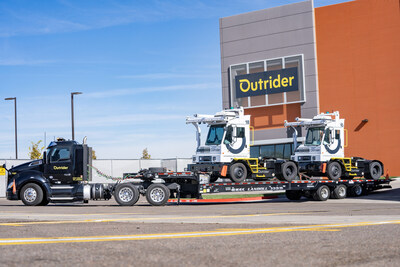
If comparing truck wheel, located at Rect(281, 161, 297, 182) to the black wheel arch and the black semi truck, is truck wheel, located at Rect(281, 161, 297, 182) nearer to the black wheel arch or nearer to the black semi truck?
the black semi truck

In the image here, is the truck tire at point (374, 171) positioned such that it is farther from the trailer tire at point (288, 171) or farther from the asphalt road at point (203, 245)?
the asphalt road at point (203, 245)

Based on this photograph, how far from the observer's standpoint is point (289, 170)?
82.2ft

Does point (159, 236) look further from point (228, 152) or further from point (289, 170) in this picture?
point (289, 170)

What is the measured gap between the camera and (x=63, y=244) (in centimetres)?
Answer: 739

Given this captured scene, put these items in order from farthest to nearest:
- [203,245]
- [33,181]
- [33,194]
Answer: [33,181]
[33,194]
[203,245]

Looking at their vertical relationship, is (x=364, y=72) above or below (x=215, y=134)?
above

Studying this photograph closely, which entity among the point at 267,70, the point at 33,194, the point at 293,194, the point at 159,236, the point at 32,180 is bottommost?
the point at 293,194

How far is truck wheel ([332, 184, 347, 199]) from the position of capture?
2600cm

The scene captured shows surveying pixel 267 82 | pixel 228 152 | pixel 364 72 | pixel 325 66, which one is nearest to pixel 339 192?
pixel 228 152

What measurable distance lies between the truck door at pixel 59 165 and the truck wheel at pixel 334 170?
12.1 meters

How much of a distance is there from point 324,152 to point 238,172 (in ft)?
17.7

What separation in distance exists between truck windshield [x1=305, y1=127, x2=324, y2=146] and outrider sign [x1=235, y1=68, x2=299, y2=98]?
1743 centimetres

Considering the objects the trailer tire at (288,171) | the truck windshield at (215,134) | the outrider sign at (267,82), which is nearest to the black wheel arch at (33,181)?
the truck windshield at (215,134)

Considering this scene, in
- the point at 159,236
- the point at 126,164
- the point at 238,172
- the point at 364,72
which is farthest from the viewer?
the point at 126,164
